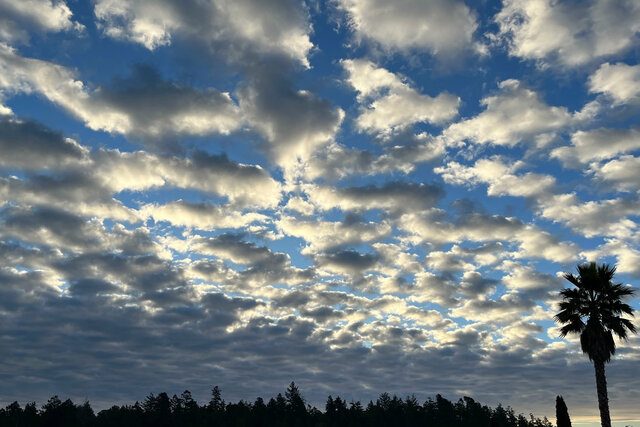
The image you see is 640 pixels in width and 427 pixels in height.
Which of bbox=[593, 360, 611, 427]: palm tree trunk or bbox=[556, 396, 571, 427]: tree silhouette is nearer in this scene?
bbox=[593, 360, 611, 427]: palm tree trunk

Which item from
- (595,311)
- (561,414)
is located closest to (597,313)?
(595,311)

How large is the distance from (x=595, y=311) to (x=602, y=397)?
7.01 m

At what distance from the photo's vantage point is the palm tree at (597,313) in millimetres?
45031

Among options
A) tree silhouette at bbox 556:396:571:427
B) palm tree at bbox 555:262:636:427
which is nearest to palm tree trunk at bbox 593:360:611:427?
palm tree at bbox 555:262:636:427

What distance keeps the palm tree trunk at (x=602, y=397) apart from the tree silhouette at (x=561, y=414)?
1492 cm

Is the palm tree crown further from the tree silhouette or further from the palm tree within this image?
the tree silhouette

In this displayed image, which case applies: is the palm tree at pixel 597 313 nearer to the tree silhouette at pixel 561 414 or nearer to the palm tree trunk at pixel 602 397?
the palm tree trunk at pixel 602 397

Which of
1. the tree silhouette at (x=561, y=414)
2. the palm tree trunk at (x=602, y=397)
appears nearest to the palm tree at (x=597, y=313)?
the palm tree trunk at (x=602, y=397)

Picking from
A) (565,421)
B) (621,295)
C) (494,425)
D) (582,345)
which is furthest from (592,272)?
(494,425)

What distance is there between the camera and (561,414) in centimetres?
5788

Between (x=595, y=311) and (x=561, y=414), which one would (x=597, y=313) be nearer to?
(x=595, y=311)

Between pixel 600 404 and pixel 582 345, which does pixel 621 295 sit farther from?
pixel 600 404

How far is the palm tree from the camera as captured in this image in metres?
45.0

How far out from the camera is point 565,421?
57.3m
